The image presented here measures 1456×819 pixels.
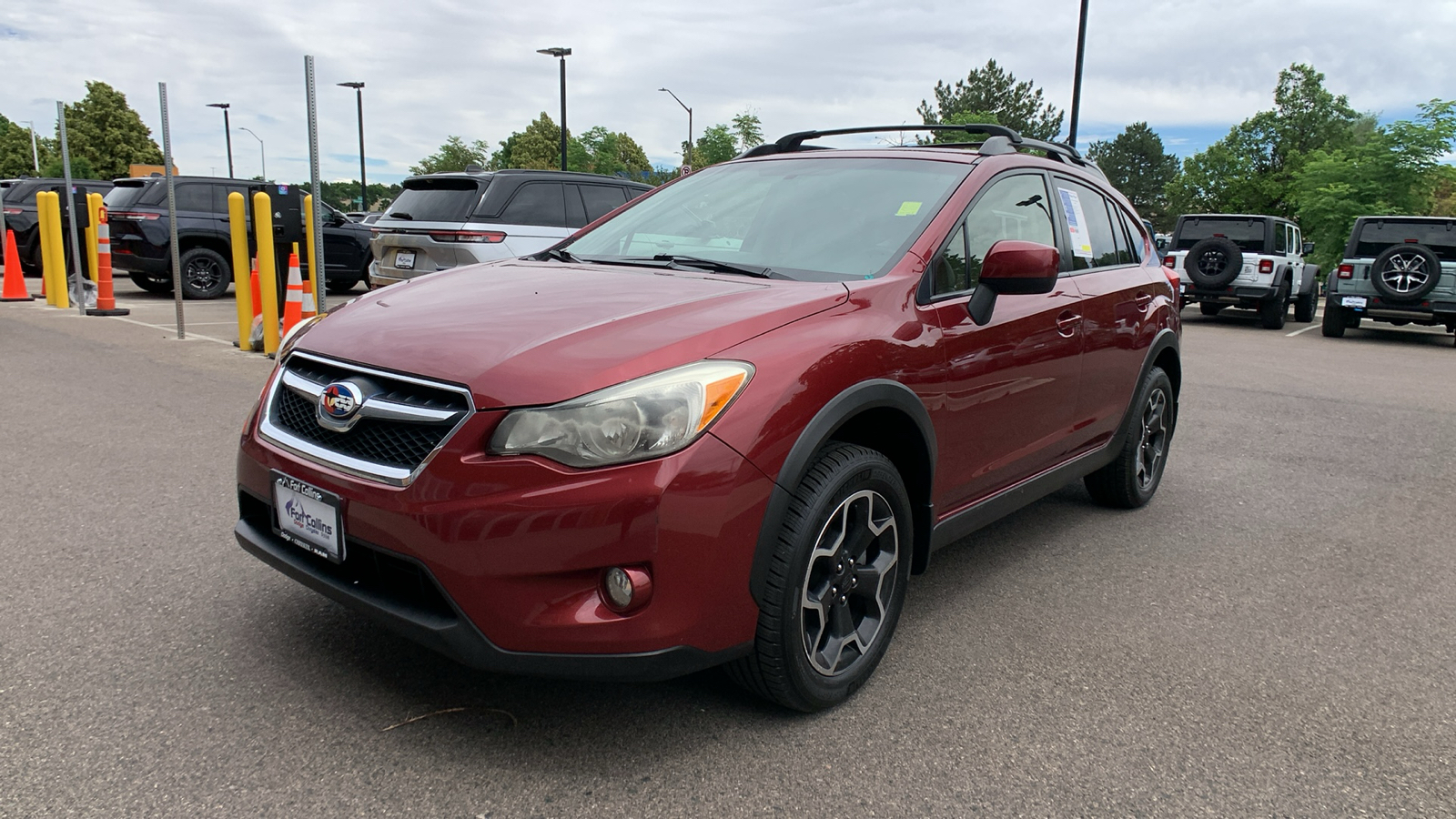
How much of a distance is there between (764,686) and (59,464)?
4.30 meters

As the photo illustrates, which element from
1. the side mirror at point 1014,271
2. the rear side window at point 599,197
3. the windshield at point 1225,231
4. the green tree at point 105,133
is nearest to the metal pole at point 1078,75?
the windshield at point 1225,231

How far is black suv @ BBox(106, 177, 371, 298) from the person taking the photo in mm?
14617

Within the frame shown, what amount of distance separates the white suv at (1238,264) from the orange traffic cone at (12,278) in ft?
54.9

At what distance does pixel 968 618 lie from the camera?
11.5 feet

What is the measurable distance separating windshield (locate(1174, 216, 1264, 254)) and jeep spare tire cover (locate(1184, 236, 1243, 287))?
43cm

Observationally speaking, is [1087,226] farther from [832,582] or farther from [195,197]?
[195,197]

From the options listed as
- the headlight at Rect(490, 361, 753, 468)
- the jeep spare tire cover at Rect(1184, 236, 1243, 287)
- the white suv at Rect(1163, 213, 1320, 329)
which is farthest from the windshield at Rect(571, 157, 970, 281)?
the jeep spare tire cover at Rect(1184, 236, 1243, 287)

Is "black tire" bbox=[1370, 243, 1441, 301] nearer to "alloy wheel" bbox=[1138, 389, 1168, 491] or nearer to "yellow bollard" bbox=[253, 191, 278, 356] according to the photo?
"alloy wheel" bbox=[1138, 389, 1168, 491]

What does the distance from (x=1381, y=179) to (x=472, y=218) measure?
25.0 m

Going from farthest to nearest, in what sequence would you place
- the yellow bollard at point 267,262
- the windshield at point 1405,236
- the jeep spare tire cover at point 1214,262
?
1. the jeep spare tire cover at point 1214,262
2. the windshield at point 1405,236
3. the yellow bollard at point 267,262

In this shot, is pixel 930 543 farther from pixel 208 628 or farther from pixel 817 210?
pixel 208 628

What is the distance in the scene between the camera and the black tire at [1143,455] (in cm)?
477

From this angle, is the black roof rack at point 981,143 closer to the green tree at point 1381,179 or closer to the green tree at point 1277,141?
the green tree at point 1381,179

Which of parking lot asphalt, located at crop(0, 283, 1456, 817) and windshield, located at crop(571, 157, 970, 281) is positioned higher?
windshield, located at crop(571, 157, 970, 281)
